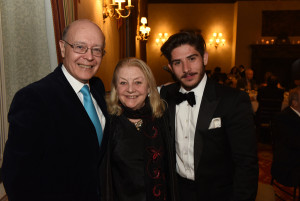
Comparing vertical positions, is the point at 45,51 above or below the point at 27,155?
above

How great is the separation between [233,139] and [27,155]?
1136 mm

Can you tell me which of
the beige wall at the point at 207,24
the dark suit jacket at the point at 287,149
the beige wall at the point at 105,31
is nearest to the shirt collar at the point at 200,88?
the dark suit jacket at the point at 287,149

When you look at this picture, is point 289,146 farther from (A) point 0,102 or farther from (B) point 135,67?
(A) point 0,102

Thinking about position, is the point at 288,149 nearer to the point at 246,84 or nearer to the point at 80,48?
the point at 80,48

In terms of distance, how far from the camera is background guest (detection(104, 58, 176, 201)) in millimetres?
1663

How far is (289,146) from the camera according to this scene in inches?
100

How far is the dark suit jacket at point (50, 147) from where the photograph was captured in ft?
3.74

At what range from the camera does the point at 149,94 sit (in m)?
1.88

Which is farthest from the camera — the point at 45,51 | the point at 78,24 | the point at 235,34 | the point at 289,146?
the point at 235,34

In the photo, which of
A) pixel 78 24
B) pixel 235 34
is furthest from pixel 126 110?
pixel 235 34

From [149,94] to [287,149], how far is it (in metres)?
1.66

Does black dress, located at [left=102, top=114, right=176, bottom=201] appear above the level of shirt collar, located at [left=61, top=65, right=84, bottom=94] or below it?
below

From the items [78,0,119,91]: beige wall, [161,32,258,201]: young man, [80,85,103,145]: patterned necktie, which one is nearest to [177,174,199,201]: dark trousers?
[161,32,258,201]: young man

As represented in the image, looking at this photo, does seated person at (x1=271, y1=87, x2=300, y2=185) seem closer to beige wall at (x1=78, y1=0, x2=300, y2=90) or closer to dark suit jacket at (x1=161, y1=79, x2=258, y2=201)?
dark suit jacket at (x1=161, y1=79, x2=258, y2=201)
